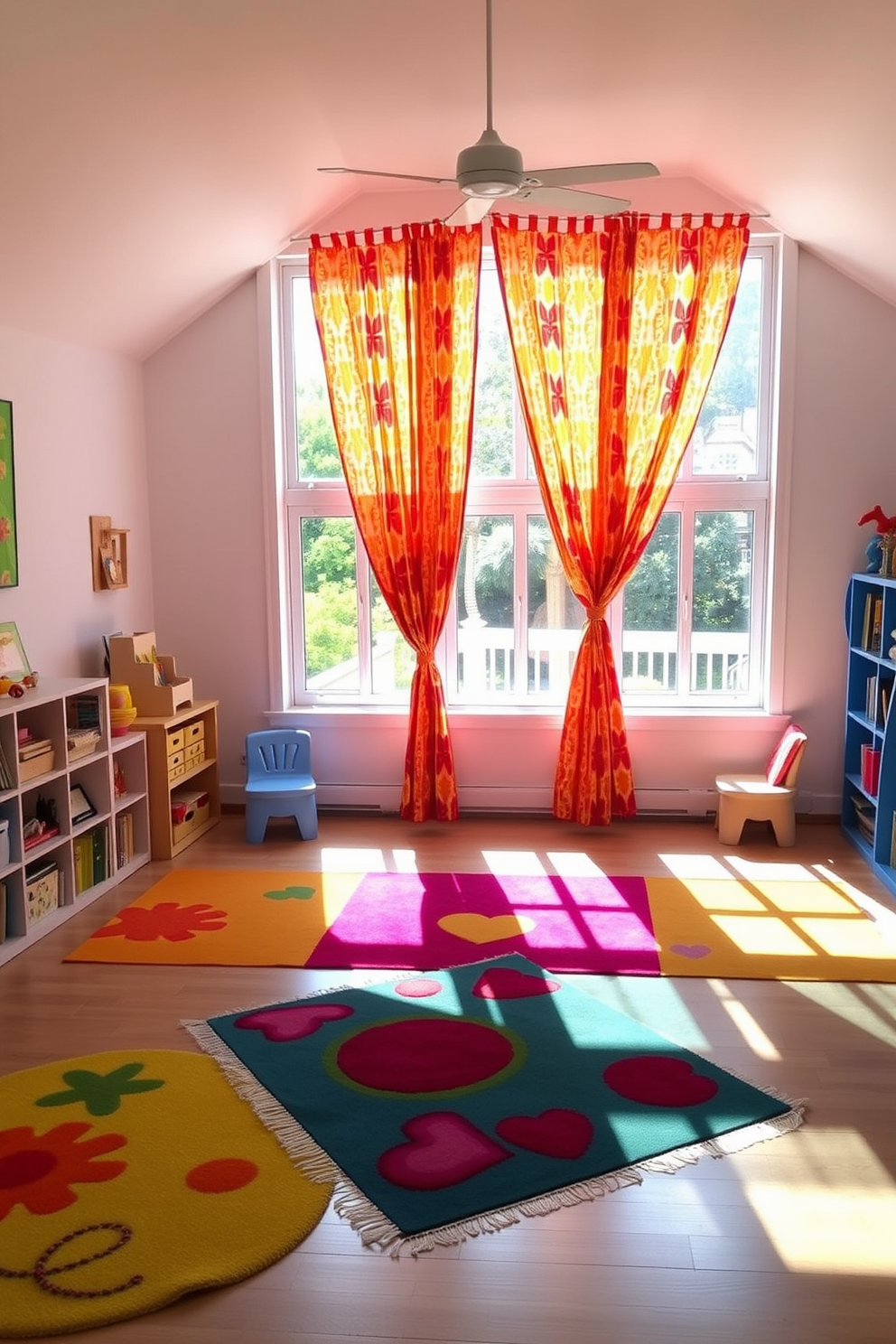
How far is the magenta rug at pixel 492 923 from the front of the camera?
161 inches

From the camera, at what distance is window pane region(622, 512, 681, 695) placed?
19.5ft

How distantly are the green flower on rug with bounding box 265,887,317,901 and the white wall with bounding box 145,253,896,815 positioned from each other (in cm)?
123

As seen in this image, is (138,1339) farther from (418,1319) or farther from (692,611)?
(692,611)

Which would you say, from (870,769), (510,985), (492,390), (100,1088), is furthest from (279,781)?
(870,769)

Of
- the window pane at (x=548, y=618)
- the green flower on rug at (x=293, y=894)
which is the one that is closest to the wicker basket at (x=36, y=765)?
the green flower on rug at (x=293, y=894)

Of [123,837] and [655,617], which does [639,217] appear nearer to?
[655,617]

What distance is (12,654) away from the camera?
469 centimetres

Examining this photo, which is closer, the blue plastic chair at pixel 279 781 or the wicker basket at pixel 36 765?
the wicker basket at pixel 36 765

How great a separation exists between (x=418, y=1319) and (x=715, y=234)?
4.90m

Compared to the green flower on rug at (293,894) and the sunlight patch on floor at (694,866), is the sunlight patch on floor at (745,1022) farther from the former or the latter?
the green flower on rug at (293,894)

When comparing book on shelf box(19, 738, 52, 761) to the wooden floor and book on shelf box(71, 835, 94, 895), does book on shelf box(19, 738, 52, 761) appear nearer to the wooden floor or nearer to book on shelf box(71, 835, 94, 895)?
book on shelf box(71, 835, 94, 895)

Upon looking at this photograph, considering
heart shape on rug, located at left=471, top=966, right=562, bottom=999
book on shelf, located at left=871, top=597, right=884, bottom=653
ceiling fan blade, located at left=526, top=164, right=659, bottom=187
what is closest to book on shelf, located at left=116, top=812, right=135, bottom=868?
heart shape on rug, located at left=471, top=966, right=562, bottom=999

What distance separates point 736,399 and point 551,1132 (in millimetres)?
4078

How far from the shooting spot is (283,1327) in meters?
2.27
